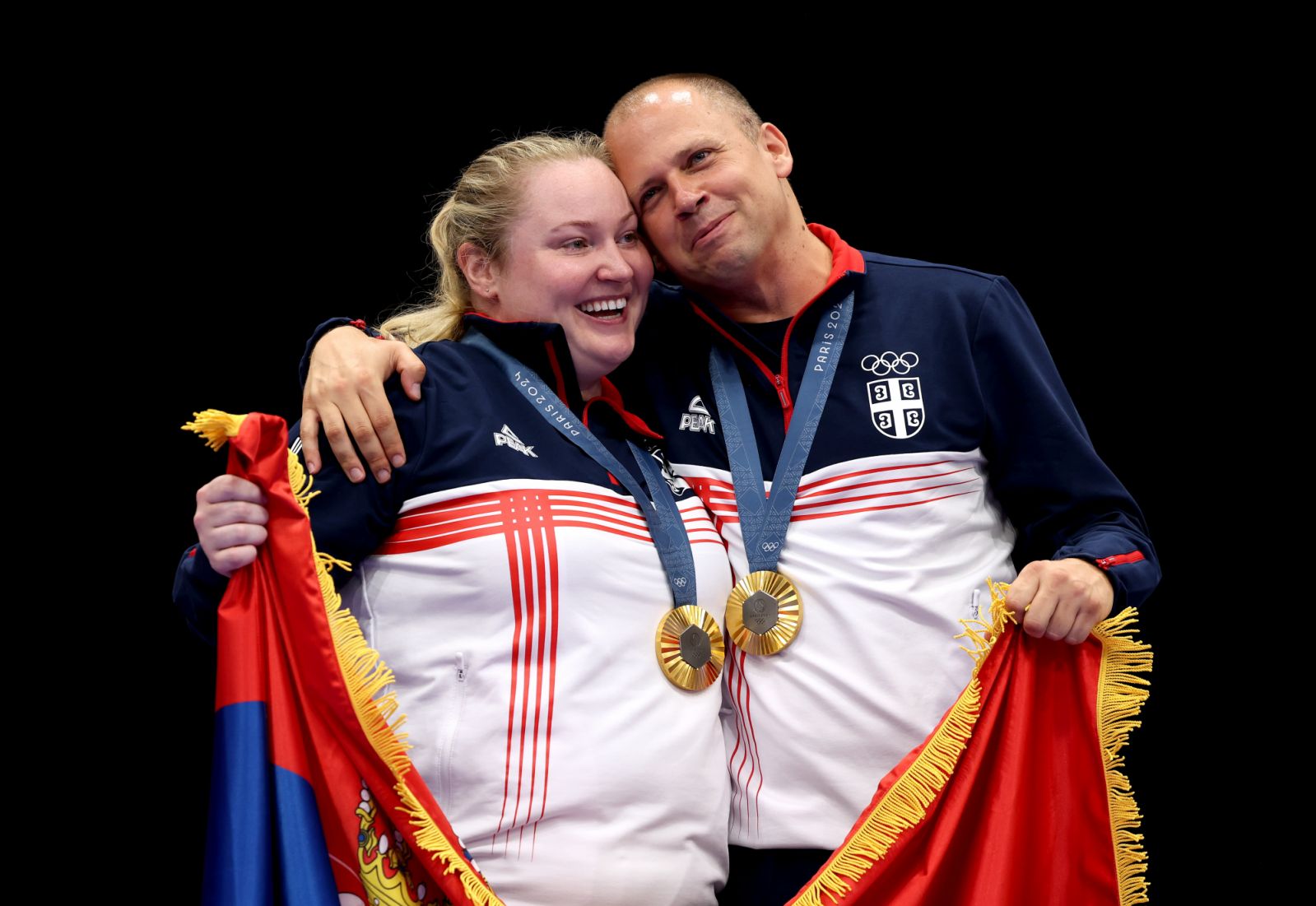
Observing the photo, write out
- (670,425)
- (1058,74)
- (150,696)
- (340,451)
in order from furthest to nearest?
(1058,74)
(150,696)
(670,425)
(340,451)

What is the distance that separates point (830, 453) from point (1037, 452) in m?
0.38

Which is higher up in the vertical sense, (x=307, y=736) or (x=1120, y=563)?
(x=1120, y=563)

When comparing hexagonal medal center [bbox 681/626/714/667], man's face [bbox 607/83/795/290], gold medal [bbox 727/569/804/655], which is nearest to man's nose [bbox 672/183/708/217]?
man's face [bbox 607/83/795/290]

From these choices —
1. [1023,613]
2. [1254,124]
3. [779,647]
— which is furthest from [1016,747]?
[1254,124]

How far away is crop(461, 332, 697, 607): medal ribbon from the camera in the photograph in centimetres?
224

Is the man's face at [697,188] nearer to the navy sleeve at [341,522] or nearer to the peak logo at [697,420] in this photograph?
the peak logo at [697,420]

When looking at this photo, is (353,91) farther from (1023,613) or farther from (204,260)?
(1023,613)

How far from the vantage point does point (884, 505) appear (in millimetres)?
2373

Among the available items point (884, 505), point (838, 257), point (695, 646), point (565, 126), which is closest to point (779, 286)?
point (838, 257)

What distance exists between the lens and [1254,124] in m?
3.53

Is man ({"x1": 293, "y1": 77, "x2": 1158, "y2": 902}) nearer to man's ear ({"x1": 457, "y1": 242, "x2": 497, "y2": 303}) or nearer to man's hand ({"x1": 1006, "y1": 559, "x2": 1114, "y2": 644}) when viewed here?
man's hand ({"x1": 1006, "y1": 559, "x2": 1114, "y2": 644})

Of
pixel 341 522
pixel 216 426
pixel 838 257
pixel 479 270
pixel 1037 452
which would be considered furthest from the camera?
pixel 838 257

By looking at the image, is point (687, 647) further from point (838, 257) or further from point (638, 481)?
point (838, 257)

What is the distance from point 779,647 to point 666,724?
0.28m
